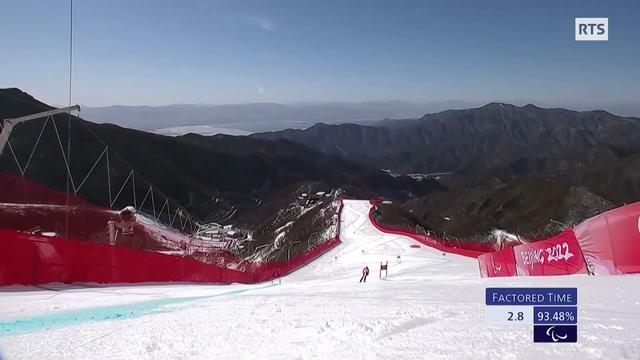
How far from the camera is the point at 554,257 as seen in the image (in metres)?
12.4

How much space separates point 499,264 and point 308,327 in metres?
13.3

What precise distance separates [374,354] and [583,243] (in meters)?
8.77

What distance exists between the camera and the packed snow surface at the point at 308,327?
15.0 ft

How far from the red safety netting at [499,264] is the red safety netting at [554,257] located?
0.72 meters

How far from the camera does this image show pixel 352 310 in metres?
6.56

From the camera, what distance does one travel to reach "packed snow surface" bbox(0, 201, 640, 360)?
458 cm

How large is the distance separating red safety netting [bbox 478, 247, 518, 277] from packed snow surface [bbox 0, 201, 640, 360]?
6.78 m

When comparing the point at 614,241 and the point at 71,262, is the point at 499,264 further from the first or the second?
the point at 71,262

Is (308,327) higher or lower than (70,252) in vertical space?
higher

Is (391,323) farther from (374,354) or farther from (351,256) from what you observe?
(351,256)

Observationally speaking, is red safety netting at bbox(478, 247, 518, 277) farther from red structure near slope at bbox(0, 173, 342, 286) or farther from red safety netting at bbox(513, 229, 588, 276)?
red structure near slope at bbox(0, 173, 342, 286)
